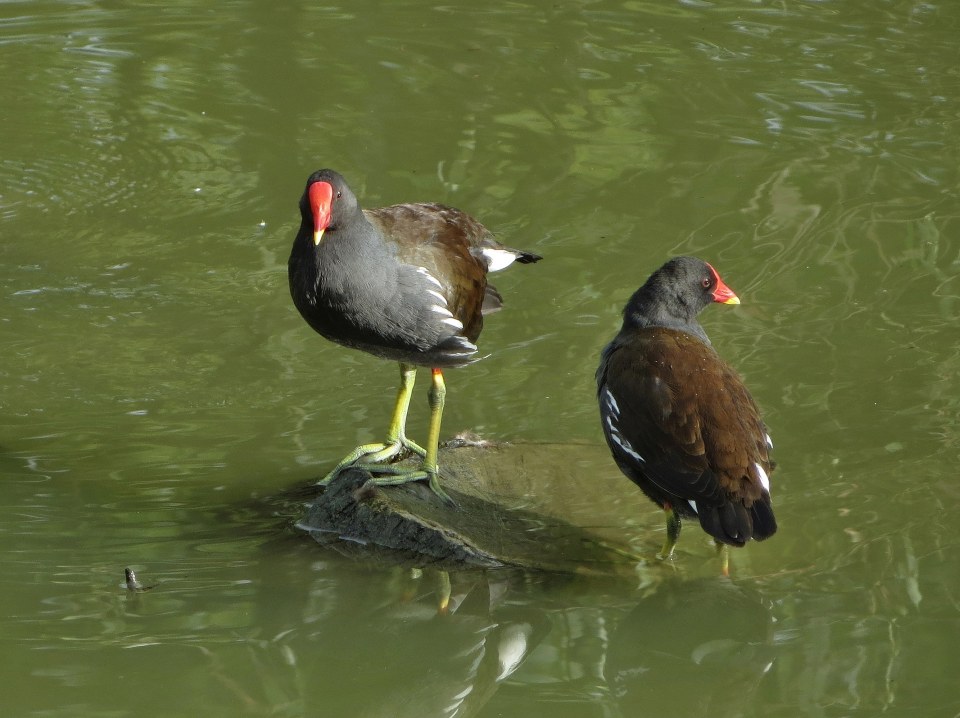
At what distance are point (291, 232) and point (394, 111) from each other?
1605 mm

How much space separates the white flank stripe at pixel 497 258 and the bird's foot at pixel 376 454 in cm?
82

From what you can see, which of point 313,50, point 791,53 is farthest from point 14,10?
point 791,53

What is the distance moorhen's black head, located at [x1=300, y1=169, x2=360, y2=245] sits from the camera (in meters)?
4.50

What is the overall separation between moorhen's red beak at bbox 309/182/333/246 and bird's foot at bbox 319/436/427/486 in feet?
3.22

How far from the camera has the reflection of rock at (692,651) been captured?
3.62 metres

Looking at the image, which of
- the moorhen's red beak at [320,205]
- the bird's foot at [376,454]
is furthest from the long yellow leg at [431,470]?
the moorhen's red beak at [320,205]

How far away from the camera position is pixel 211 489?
511cm

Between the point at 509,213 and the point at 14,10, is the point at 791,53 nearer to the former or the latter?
the point at 509,213

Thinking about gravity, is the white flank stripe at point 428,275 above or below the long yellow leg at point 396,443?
above

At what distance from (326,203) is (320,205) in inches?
0.9

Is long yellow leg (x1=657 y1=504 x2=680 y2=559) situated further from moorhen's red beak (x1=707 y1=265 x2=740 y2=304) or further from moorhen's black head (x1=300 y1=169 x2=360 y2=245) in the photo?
moorhen's black head (x1=300 y1=169 x2=360 y2=245)

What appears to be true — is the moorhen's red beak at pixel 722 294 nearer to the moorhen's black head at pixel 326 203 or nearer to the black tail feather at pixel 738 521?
the black tail feather at pixel 738 521

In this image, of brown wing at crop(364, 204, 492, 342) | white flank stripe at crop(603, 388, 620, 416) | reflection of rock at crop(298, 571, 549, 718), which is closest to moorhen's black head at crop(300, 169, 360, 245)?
brown wing at crop(364, 204, 492, 342)

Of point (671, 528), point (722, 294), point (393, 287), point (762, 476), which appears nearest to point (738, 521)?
point (762, 476)
